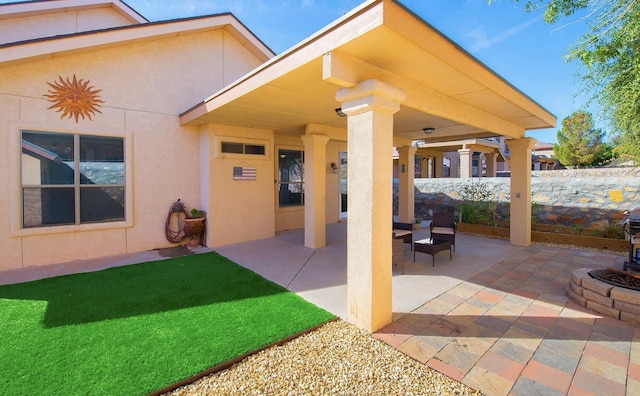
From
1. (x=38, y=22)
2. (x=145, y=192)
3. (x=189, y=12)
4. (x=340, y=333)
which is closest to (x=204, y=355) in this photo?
(x=340, y=333)

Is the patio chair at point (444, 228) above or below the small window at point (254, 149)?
below

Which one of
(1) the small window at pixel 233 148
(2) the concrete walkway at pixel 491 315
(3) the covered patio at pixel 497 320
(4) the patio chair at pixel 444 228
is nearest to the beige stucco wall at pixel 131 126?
(2) the concrete walkway at pixel 491 315

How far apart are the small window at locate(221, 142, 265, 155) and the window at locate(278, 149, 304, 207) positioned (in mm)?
1195

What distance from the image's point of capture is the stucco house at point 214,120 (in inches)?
127

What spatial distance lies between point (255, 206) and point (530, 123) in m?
6.87

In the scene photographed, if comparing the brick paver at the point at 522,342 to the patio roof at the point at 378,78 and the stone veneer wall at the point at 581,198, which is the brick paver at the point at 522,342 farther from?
the stone veneer wall at the point at 581,198

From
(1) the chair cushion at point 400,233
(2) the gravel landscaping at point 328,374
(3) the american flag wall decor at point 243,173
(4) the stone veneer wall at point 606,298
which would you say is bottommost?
(2) the gravel landscaping at point 328,374

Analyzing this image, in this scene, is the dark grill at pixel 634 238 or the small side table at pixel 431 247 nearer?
the dark grill at pixel 634 238

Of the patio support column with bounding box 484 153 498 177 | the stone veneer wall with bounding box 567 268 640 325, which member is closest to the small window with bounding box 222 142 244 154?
the stone veneer wall with bounding box 567 268 640 325

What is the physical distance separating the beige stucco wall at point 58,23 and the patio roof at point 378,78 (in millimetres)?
4275

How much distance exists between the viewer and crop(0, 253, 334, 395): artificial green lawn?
2.54 metres

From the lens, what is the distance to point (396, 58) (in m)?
3.19

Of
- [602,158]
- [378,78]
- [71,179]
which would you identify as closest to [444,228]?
[378,78]

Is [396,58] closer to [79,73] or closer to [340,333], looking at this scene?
[340,333]
